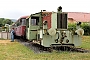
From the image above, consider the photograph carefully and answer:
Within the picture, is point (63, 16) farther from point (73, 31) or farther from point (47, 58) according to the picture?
point (47, 58)

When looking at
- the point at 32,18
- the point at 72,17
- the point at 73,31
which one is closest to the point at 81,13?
the point at 72,17

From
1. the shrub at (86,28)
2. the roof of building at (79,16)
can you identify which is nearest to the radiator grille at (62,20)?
the shrub at (86,28)

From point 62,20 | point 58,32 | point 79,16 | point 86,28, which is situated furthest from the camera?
point 79,16

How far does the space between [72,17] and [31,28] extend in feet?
100

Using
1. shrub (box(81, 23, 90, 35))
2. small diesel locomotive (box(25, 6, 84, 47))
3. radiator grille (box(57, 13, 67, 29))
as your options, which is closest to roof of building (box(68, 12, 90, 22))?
shrub (box(81, 23, 90, 35))

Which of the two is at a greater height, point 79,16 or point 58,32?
point 79,16

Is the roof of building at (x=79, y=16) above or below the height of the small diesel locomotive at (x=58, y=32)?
above

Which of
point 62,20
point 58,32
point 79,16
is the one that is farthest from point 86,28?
point 58,32

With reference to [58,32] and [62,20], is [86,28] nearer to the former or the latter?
[62,20]

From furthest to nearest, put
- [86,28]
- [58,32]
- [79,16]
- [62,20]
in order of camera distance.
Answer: [79,16] < [86,28] < [62,20] < [58,32]

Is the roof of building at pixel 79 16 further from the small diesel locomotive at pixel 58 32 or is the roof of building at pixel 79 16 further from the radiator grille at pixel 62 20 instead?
the small diesel locomotive at pixel 58 32

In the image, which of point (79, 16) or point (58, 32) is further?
point (79, 16)

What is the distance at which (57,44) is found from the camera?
1309 centimetres

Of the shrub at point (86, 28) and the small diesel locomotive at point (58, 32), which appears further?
the shrub at point (86, 28)
